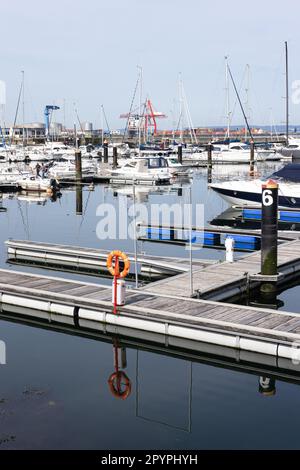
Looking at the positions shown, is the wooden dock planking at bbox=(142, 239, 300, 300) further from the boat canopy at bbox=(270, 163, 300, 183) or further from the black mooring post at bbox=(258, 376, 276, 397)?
the boat canopy at bbox=(270, 163, 300, 183)

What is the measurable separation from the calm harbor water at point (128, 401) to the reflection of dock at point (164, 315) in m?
0.53

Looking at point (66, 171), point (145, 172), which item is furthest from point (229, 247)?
point (66, 171)

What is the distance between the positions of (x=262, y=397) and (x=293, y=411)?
2.50 ft

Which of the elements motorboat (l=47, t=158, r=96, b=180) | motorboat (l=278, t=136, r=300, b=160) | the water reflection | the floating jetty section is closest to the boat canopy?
the floating jetty section

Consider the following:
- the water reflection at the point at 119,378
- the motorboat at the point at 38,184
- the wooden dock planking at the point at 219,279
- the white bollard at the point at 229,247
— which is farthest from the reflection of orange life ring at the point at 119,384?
the motorboat at the point at 38,184

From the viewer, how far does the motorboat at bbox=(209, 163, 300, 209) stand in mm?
33441

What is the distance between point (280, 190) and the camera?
3356cm

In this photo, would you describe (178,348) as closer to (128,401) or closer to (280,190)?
(128,401)

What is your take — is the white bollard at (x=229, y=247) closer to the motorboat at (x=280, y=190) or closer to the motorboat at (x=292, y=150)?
the motorboat at (x=280, y=190)

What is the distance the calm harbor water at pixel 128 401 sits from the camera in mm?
9883

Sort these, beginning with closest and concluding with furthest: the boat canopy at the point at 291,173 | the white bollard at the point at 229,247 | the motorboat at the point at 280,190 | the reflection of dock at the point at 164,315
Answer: the reflection of dock at the point at 164,315 → the white bollard at the point at 229,247 → the boat canopy at the point at 291,173 → the motorboat at the point at 280,190

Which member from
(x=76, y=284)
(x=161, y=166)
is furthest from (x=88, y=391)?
(x=161, y=166)

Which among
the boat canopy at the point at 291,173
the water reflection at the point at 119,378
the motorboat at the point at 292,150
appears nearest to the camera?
the water reflection at the point at 119,378

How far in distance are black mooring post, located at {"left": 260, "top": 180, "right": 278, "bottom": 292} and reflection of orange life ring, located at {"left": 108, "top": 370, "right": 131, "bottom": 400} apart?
6101 mm
